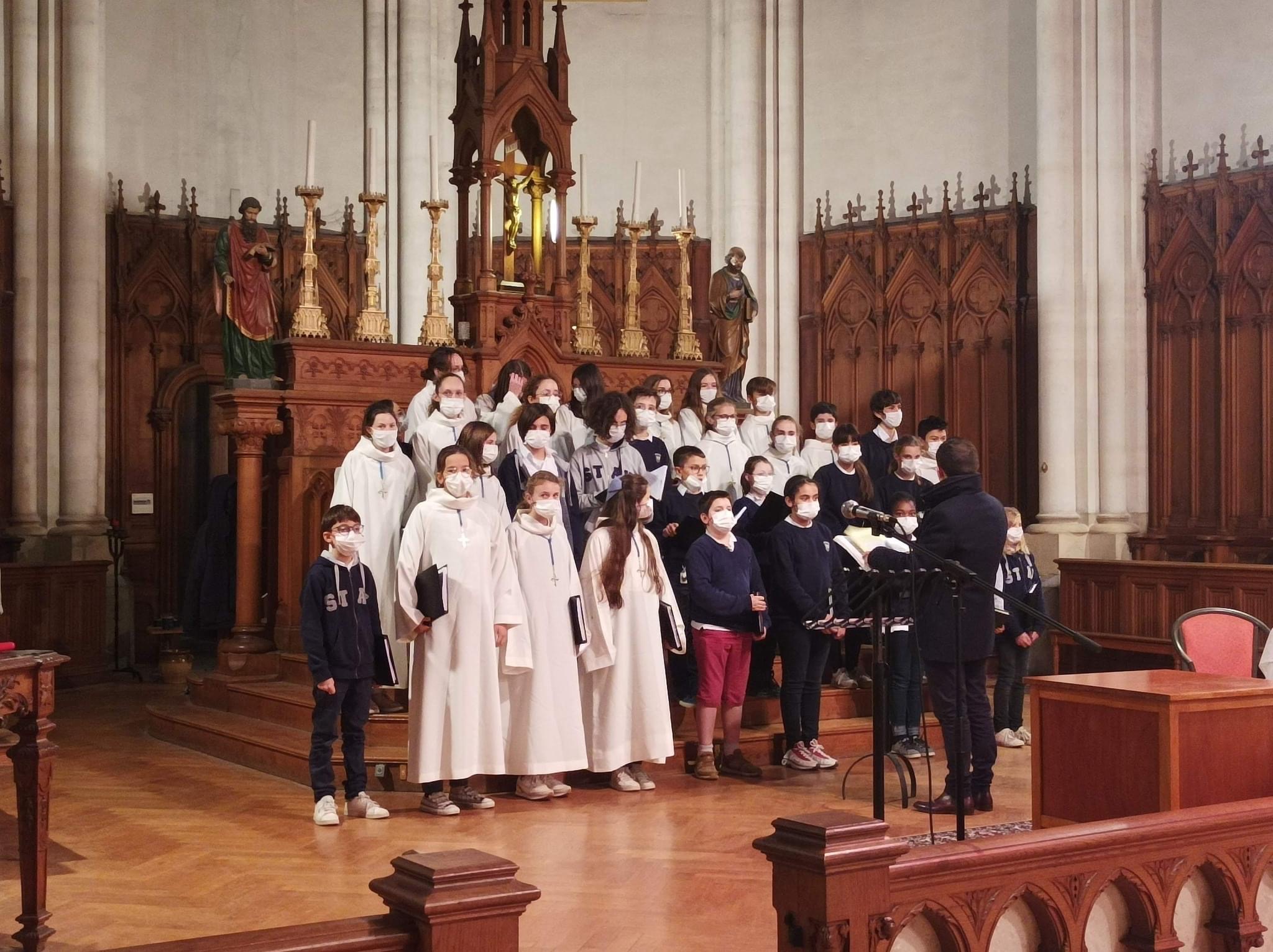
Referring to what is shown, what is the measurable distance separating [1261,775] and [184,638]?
9.57 meters

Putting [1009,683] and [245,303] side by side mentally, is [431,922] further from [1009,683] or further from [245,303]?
[245,303]

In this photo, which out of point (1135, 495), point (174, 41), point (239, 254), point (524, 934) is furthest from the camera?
point (174, 41)

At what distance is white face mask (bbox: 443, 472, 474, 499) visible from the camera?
6586mm

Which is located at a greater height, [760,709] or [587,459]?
[587,459]

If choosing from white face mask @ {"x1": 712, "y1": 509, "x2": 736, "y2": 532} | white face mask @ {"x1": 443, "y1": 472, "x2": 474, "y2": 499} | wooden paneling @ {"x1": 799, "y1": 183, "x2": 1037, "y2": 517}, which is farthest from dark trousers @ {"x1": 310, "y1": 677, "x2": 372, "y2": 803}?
wooden paneling @ {"x1": 799, "y1": 183, "x2": 1037, "y2": 517}

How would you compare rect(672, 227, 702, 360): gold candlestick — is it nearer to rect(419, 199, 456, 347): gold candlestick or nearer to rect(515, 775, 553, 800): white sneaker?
rect(419, 199, 456, 347): gold candlestick

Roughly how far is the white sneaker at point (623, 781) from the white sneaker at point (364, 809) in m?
1.22

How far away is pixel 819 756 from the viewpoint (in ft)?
24.8

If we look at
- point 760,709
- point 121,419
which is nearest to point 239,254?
point 121,419

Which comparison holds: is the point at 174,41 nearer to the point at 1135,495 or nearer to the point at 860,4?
the point at 860,4

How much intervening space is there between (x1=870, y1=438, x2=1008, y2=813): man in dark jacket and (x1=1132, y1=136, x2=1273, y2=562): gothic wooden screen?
18.6 ft

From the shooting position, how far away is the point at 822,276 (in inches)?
539

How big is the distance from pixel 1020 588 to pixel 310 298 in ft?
15.8

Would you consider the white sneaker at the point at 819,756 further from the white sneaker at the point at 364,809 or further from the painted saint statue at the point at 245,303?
the painted saint statue at the point at 245,303
